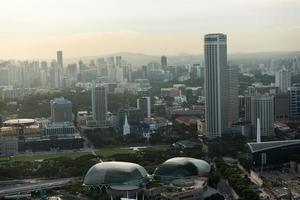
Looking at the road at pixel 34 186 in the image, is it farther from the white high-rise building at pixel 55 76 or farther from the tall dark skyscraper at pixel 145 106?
the white high-rise building at pixel 55 76

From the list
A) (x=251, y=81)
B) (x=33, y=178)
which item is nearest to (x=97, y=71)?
(x=251, y=81)

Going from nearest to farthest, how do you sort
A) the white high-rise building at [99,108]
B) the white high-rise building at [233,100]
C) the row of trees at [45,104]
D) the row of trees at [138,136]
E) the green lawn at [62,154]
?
the green lawn at [62,154], the row of trees at [138,136], the white high-rise building at [233,100], the white high-rise building at [99,108], the row of trees at [45,104]

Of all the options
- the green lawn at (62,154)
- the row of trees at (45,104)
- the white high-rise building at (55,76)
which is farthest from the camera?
the white high-rise building at (55,76)

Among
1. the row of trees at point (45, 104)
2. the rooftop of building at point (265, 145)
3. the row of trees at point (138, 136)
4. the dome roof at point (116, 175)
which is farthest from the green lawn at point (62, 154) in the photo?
the row of trees at point (45, 104)

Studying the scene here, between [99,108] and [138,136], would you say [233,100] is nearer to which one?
[138,136]

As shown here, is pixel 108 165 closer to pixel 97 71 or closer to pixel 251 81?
pixel 251 81

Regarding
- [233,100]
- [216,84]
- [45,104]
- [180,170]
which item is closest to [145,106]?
[233,100]

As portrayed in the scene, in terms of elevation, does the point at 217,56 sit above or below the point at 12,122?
above
